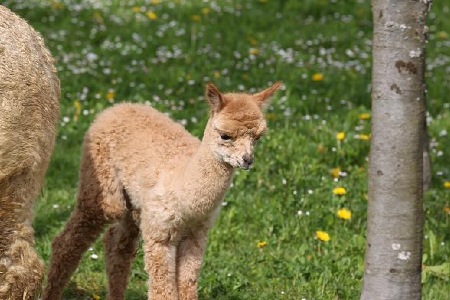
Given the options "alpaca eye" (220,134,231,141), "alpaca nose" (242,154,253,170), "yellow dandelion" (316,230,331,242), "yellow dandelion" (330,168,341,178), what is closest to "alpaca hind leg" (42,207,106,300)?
"alpaca eye" (220,134,231,141)

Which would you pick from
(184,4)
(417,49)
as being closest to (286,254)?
(417,49)

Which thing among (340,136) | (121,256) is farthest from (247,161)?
(340,136)

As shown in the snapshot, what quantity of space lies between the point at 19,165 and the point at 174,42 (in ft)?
25.3

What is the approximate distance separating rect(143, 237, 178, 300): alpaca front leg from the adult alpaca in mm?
826

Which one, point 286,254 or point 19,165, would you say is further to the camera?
point 286,254

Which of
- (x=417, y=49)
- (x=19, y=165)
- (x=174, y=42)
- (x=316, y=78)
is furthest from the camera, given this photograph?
(x=174, y=42)

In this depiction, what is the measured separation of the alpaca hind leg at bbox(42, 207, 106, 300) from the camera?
597cm

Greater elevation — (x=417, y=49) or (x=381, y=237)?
(x=417, y=49)

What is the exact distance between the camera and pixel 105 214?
19.3 ft

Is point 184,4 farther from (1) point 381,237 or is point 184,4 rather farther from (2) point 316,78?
(1) point 381,237

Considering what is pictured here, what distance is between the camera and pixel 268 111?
9945mm

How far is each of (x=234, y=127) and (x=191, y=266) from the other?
0.94 metres

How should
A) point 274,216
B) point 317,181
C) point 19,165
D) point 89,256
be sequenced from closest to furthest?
point 19,165
point 89,256
point 274,216
point 317,181

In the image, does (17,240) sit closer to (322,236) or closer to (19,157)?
(19,157)
